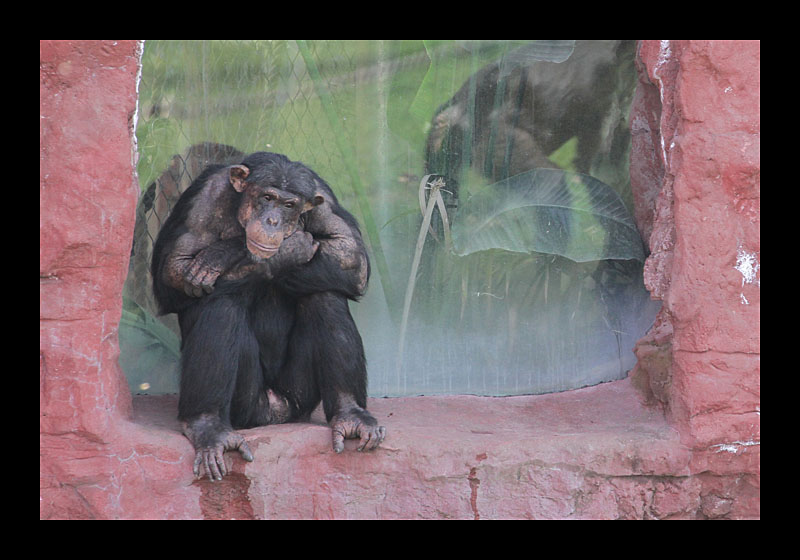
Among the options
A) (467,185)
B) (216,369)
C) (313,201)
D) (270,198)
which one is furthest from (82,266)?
(467,185)

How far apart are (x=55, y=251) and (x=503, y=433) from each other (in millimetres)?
1817

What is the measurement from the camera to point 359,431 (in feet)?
11.2

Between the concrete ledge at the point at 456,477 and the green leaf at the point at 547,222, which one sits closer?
the concrete ledge at the point at 456,477

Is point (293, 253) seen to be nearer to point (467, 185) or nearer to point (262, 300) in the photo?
point (262, 300)

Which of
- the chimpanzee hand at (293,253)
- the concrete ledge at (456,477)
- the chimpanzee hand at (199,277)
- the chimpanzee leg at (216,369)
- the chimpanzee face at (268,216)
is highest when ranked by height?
the chimpanzee face at (268,216)

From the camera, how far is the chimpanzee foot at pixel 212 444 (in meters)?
3.26

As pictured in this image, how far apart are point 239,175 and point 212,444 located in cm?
103

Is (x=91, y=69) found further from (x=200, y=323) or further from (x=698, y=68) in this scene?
(x=698, y=68)

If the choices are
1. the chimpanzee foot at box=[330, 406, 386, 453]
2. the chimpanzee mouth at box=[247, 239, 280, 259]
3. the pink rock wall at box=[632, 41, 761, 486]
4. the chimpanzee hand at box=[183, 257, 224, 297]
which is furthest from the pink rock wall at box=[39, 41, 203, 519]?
the pink rock wall at box=[632, 41, 761, 486]

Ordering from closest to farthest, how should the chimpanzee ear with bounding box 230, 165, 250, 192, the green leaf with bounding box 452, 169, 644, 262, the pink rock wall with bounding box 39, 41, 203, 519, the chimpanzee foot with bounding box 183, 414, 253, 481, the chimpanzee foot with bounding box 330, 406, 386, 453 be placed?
the pink rock wall with bounding box 39, 41, 203, 519 → the chimpanzee foot with bounding box 183, 414, 253, 481 → the chimpanzee foot with bounding box 330, 406, 386, 453 → the chimpanzee ear with bounding box 230, 165, 250, 192 → the green leaf with bounding box 452, 169, 644, 262

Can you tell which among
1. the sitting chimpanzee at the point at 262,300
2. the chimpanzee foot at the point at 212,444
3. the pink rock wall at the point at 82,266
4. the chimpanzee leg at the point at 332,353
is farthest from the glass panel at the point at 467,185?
the pink rock wall at the point at 82,266

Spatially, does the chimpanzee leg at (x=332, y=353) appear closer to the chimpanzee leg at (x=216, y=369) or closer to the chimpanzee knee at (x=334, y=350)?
the chimpanzee knee at (x=334, y=350)

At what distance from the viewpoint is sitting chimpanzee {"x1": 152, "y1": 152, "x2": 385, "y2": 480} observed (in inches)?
135

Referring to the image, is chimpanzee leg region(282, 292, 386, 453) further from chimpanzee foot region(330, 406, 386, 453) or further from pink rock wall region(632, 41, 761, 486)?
pink rock wall region(632, 41, 761, 486)
